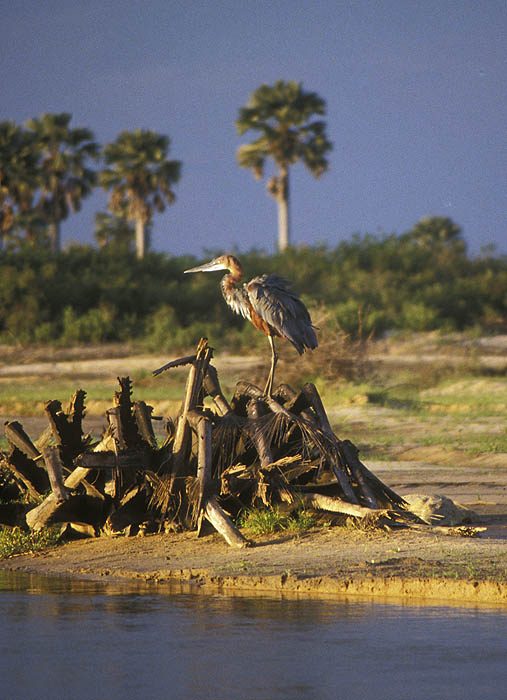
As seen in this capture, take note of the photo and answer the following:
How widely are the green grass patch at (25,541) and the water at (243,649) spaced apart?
232cm

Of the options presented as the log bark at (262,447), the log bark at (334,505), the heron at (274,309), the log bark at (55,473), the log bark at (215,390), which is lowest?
the log bark at (334,505)

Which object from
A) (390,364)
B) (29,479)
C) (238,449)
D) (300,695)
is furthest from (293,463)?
(390,364)

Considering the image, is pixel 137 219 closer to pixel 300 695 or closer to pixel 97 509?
pixel 97 509

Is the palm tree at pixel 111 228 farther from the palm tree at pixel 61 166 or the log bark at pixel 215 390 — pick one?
the log bark at pixel 215 390

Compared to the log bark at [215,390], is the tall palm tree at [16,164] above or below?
above

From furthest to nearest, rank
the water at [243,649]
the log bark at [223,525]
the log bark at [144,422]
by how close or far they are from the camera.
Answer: the log bark at [144,422] → the log bark at [223,525] → the water at [243,649]

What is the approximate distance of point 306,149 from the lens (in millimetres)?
56594

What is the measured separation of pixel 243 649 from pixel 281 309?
4.65m

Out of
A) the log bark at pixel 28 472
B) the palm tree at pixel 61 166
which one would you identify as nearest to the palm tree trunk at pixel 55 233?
the palm tree at pixel 61 166

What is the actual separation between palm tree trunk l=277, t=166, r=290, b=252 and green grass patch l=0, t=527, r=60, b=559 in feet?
150

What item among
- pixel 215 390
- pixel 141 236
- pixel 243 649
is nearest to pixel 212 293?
pixel 141 236

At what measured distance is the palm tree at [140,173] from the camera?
56.4m

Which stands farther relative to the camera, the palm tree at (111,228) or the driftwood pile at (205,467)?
the palm tree at (111,228)

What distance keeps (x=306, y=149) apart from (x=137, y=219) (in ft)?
29.4
